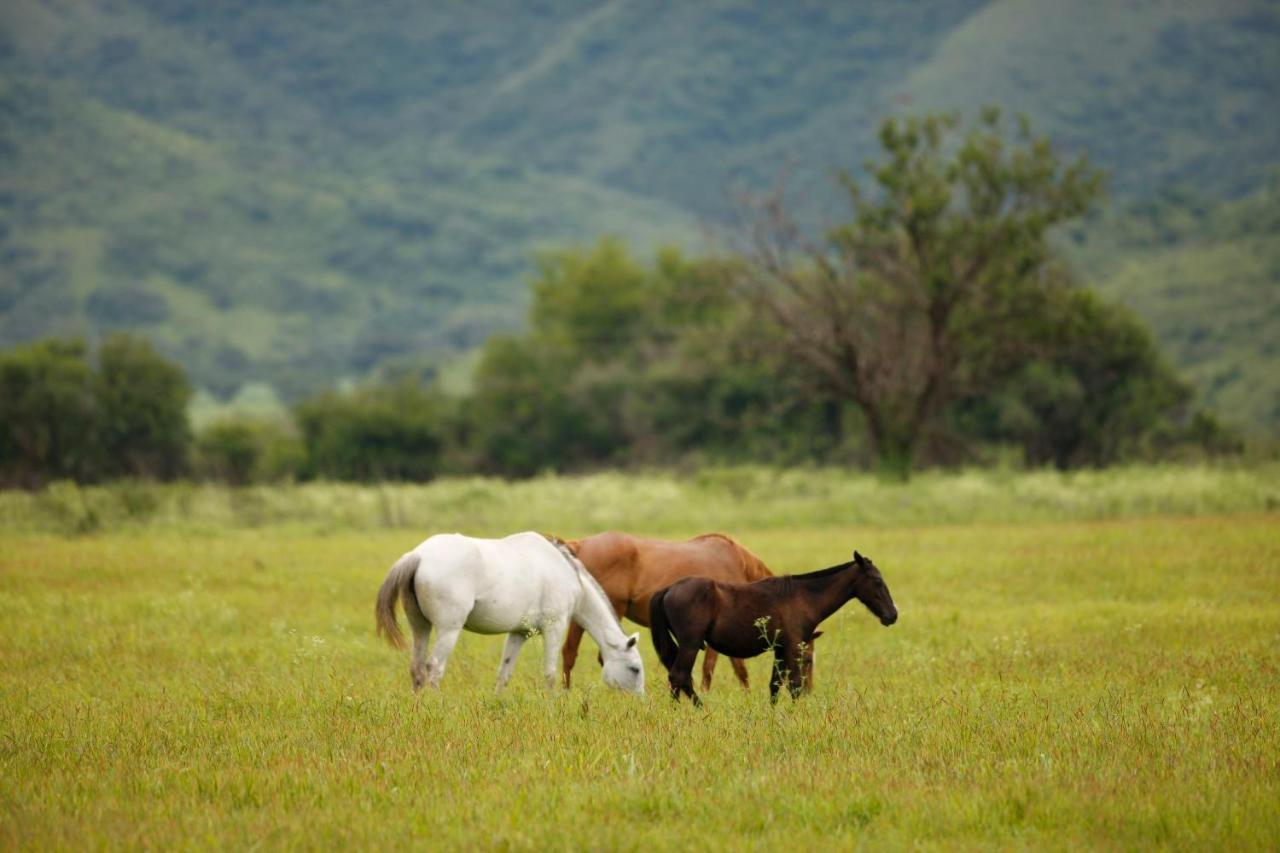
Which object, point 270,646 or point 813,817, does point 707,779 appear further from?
point 270,646

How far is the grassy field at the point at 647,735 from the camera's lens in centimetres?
754

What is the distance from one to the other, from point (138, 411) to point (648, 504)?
3393 cm

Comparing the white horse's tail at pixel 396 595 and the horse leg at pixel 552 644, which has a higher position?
the white horse's tail at pixel 396 595

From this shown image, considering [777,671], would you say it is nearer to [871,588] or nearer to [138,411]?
[871,588]

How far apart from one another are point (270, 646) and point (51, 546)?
1264 cm

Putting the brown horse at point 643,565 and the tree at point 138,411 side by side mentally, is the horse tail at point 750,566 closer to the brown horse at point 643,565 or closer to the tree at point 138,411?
the brown horse at point 643,565

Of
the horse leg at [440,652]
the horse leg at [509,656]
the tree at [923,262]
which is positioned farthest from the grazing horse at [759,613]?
the tree at [923,262]

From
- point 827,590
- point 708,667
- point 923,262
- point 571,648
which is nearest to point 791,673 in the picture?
point 827,590

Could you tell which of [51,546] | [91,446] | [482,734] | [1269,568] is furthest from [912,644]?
[91,446]

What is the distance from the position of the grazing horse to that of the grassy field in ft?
1.44

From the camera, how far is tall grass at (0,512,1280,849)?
7.53 m

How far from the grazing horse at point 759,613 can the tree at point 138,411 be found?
53176 mm

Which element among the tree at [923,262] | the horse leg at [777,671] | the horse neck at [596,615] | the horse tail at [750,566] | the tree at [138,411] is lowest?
the horse leg at [777,671]

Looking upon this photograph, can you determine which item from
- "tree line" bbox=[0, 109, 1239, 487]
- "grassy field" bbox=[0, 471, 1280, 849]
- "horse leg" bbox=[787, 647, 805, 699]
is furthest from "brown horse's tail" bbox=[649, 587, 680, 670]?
"tree line" bbox=[0, 109, 1239, 487]
